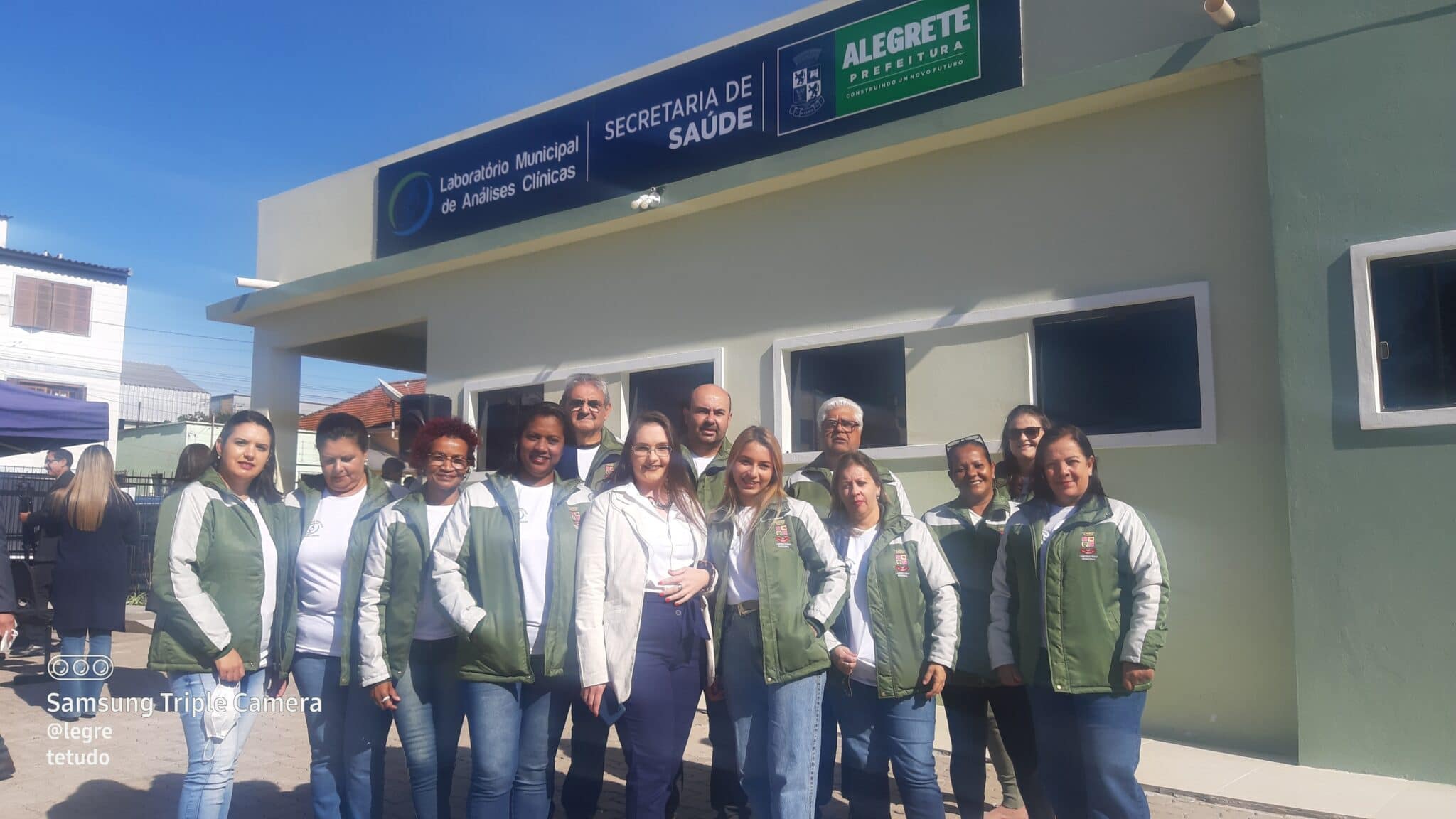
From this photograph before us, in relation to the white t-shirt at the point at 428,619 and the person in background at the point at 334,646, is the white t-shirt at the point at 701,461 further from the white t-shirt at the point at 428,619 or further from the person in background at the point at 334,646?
the person in background at the point at 334,646

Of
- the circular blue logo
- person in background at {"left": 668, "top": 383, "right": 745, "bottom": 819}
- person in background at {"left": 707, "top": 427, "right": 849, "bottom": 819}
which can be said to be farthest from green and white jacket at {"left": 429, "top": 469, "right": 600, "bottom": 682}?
the circular blue logo

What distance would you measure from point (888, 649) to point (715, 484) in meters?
1.20

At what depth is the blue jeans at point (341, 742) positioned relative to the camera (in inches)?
157

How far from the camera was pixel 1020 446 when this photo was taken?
4641 mm

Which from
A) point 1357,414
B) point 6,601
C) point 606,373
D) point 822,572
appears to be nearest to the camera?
point 822,572

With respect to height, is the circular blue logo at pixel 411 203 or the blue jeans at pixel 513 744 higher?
the circular blue logo at pixel 411 203

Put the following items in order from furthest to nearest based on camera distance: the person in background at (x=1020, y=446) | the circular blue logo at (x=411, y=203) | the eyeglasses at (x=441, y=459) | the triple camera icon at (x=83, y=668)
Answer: the circular blue logo at (x=411, y=203) < the triple camera icon at (x=83, y=668) < the person in background at (x=1020, y=446) < the eyeglasses at (x=441, y=459)

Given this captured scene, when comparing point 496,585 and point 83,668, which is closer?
point 496,585

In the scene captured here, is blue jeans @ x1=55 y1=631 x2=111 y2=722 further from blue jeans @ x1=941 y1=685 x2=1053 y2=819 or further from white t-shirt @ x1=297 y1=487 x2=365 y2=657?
blue jeans @ x1=941 y1=685 x2=1053 y2=819

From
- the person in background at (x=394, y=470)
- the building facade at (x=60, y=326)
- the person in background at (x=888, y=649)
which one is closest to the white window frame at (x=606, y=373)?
the person in background at (x=394, y=470)

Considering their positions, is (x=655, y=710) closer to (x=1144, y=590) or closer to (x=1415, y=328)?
(x=1144, y=590)

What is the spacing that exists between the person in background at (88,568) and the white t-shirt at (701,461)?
4844 mm

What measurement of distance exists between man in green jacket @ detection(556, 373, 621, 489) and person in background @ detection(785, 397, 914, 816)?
94cm

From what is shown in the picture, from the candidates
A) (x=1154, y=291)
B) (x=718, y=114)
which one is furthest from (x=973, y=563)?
(x=718, y=114)
